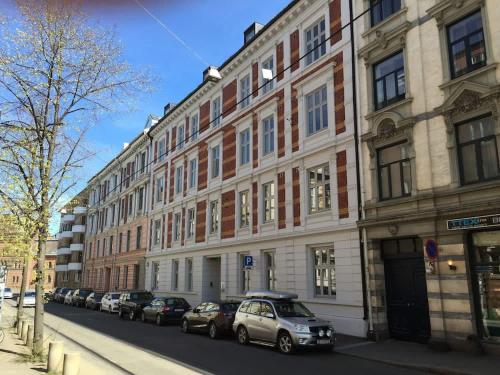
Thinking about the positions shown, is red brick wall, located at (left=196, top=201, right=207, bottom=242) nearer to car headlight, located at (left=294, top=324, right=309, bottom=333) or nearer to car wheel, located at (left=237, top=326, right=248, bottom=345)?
car wheel, located at (left=237, top=326, right=248, bottom=345)

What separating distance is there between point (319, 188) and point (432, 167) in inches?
223

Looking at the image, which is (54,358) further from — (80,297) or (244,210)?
(80,297)

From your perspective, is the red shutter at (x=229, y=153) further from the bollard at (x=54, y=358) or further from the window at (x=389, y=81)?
the bollard at (x=54, y=358)

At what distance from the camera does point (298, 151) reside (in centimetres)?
2033

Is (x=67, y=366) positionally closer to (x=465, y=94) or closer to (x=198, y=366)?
(x=198, y=366)

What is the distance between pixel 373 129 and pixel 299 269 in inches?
270

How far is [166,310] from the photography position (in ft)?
74.6

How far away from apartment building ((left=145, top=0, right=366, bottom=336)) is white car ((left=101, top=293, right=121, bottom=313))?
3297 mm

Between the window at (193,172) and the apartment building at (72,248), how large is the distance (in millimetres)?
31217

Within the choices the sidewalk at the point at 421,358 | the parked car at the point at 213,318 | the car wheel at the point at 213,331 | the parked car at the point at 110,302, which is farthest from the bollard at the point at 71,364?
the parked car at the point at 110,302

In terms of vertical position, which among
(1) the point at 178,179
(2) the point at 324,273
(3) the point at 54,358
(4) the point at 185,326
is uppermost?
(1) the point at 178,179

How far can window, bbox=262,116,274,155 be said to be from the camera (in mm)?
22938

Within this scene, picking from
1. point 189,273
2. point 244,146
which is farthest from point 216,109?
point 189,273

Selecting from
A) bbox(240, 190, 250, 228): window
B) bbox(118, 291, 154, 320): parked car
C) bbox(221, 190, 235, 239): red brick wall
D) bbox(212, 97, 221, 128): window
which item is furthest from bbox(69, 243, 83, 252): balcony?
bbox(240, 190, 250, 228): window
